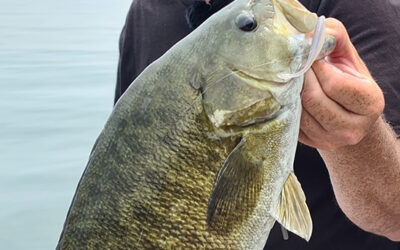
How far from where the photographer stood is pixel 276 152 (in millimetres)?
940

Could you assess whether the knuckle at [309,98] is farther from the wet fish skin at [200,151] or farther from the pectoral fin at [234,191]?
the pectoral fin at [234,191]

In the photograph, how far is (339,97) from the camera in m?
0.96

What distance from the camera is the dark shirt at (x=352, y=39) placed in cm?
127

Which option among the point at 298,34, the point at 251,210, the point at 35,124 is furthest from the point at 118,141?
the point at 35,124

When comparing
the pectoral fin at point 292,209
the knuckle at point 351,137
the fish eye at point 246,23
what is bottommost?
the pectoral fin at point 292,209

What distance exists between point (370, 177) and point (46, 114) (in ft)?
12.8

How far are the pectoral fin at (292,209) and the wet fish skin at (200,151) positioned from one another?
0.06 ft

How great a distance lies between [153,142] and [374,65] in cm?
65

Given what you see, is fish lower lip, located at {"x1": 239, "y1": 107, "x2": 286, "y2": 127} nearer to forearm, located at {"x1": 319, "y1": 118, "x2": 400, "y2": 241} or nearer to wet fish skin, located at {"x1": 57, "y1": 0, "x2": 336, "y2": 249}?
wet fish skin, located at {"x1": 57, "y1": 0, "x2": 336, "y2": 249}

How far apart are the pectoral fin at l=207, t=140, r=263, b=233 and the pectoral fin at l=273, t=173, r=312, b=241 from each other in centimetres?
7

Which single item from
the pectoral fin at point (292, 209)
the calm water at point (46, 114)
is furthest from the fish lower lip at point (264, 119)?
the calm water at point (46, 114)

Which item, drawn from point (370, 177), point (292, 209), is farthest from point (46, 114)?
→ point (292, 209)

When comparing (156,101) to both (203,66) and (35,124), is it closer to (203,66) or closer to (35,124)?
(203,66)

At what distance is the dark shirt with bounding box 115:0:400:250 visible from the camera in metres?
1.27
